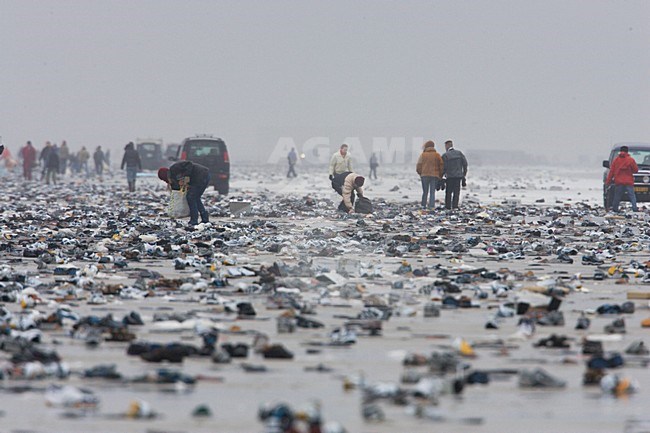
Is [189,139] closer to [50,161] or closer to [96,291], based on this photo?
[50,161]

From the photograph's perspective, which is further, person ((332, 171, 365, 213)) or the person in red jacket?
the person in red jacket

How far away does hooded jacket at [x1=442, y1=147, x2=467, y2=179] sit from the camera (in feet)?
84.7

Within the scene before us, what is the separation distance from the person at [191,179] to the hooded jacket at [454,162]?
724 centimetres

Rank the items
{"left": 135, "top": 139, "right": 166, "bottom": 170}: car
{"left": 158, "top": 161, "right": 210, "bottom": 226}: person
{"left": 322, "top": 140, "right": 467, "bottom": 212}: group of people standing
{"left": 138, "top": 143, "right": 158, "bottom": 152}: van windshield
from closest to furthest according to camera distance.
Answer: {"left": 158, "top": 161, "right": 210, "bottom": 226}: person → {"left": 322, "top": 140, "right": 467, "bottom": 212}: group of people standing → {"left": 138, "top": 143, "right": 158, "bottom": 152}: van windshield → {"left": 135, "top": 139, "right": 166, "bottom": 170}: car

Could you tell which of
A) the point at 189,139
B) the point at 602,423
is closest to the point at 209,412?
the point at 602,423

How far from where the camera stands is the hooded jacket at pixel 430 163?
26.2 metres

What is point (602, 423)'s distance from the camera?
5.87m

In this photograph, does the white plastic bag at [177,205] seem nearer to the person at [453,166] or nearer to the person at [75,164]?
the person at [453,166]

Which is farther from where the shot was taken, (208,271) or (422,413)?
(208,271)

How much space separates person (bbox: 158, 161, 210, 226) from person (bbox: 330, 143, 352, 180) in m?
5.13

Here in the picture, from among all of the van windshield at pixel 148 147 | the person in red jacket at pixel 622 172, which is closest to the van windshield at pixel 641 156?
the person in red jacket at pixel 622 172

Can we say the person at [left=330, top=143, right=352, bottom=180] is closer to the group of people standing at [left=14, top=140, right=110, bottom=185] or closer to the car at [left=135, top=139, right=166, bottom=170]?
the group of people standing at [left=14, top=140, right=110, bottom=185]

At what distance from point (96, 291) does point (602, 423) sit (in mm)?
6382

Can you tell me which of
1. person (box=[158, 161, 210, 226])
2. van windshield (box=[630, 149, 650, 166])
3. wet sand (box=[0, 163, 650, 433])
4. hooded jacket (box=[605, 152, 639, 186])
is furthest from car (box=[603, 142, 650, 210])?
wet sand (box=[0, 163, 650, 433])
